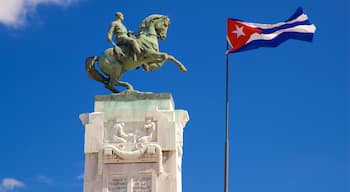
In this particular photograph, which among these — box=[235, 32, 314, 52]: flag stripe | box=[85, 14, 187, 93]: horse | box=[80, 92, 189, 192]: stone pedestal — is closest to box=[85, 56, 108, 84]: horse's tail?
box=[85, 14, 187, 93]: horse

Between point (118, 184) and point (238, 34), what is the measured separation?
637cm

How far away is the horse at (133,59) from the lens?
82.5 ft

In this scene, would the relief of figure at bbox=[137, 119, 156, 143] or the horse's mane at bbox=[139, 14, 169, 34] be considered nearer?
the relief of figure at bbox=[137, 119, 156, 143]

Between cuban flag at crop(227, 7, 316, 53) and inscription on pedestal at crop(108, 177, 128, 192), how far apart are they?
5.47 m

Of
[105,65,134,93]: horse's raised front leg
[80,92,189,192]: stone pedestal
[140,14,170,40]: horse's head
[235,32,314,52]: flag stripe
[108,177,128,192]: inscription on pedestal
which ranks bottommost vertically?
[108,177,128,192]: inscription on pedestal

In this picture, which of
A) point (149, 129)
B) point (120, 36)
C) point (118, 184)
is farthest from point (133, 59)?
point (118, 184)

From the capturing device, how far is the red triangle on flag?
25.0m

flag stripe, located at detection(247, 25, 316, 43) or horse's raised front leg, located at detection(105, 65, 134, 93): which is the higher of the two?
flag stripe, located at detection(247, 25, 316, 43)

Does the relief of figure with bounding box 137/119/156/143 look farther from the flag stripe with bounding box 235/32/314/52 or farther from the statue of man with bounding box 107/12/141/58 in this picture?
the flag stripe with bounding box 235/32/314/52

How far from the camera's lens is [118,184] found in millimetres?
23578

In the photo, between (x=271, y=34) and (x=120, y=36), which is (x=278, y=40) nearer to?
(x=271, y=34)

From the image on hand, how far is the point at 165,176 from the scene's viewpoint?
23.6m

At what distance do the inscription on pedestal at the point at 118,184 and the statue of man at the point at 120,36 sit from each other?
4254 millimetres

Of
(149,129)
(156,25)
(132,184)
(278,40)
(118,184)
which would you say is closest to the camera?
(132,184)
